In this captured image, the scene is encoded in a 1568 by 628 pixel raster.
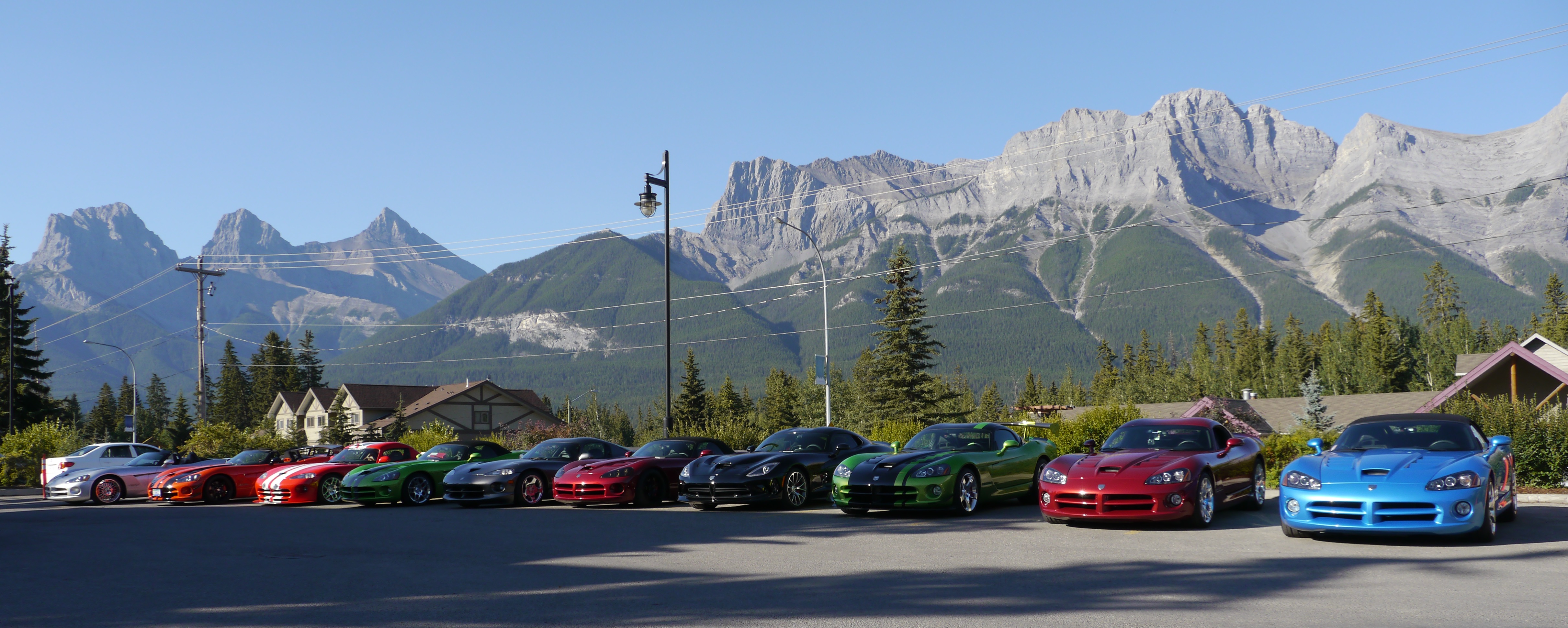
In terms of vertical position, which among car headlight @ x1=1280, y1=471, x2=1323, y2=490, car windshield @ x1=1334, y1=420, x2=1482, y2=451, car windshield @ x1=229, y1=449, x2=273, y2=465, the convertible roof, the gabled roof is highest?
the gabled roof

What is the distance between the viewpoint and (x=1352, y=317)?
99250 mm

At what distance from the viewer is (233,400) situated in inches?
3691

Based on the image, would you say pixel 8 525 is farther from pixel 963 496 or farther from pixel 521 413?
pixel 521 413

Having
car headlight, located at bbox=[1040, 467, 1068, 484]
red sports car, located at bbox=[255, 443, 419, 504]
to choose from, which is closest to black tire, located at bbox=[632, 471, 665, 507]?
red sports car, located at bbox=[255, 443, 419, 504]

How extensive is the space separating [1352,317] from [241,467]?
102160 millimetres

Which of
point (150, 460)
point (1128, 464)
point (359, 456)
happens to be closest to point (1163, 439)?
point (1128, 464)

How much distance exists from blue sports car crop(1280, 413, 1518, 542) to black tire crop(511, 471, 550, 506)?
12.1m

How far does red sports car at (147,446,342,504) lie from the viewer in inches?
837

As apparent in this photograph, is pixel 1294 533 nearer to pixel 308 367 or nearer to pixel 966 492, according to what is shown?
pixel 966 492

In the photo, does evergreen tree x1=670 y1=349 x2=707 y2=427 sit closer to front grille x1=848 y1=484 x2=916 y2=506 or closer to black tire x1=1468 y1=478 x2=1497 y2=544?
front grille x1=848 y1=484 x2=916 y2=506

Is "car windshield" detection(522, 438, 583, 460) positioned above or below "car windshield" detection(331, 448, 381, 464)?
above

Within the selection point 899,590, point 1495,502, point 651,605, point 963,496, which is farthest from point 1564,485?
point 651,605

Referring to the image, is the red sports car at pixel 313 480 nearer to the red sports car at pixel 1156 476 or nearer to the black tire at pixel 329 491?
the black tire at pixel 329 491

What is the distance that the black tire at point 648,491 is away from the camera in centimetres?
1730
